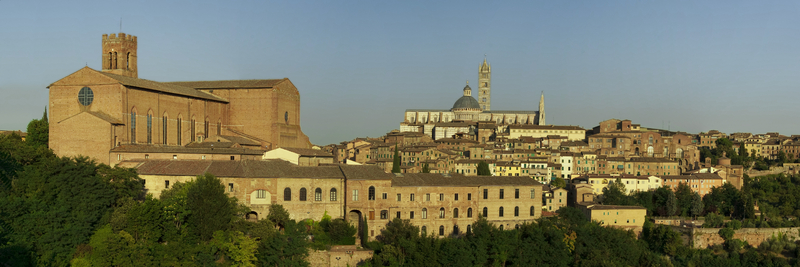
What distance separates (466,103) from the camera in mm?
98438

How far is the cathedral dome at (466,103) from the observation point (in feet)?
322

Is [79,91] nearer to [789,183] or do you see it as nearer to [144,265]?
[144,265]

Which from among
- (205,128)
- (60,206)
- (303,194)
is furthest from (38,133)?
(303,194)

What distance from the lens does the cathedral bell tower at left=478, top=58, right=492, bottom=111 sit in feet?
366

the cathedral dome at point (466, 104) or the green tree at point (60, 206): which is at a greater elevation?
the cathedral dome at point (466, 104)

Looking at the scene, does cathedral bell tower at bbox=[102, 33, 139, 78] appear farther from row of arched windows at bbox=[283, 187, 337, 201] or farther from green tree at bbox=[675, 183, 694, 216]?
green tree at bbox=[675, 183, 694, 216]

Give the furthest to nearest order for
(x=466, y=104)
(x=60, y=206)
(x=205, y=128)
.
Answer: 1. (x=466, y=104)
2. (x=205, y=128)
3. (x=60, y=206)

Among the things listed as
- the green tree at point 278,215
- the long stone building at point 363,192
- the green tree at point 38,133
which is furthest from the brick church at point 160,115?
the green tree at point 278,215

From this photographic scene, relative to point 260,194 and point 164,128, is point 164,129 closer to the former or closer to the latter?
point 164,128

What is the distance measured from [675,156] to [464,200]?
129ft

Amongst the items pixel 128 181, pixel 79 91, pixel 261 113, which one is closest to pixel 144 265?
pixel 128 181

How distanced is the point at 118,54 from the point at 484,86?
74500 millimetres

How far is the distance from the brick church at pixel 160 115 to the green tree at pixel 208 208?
721cm

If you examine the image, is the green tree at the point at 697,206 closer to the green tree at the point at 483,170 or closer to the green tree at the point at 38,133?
the green tree at the point at 483,170
